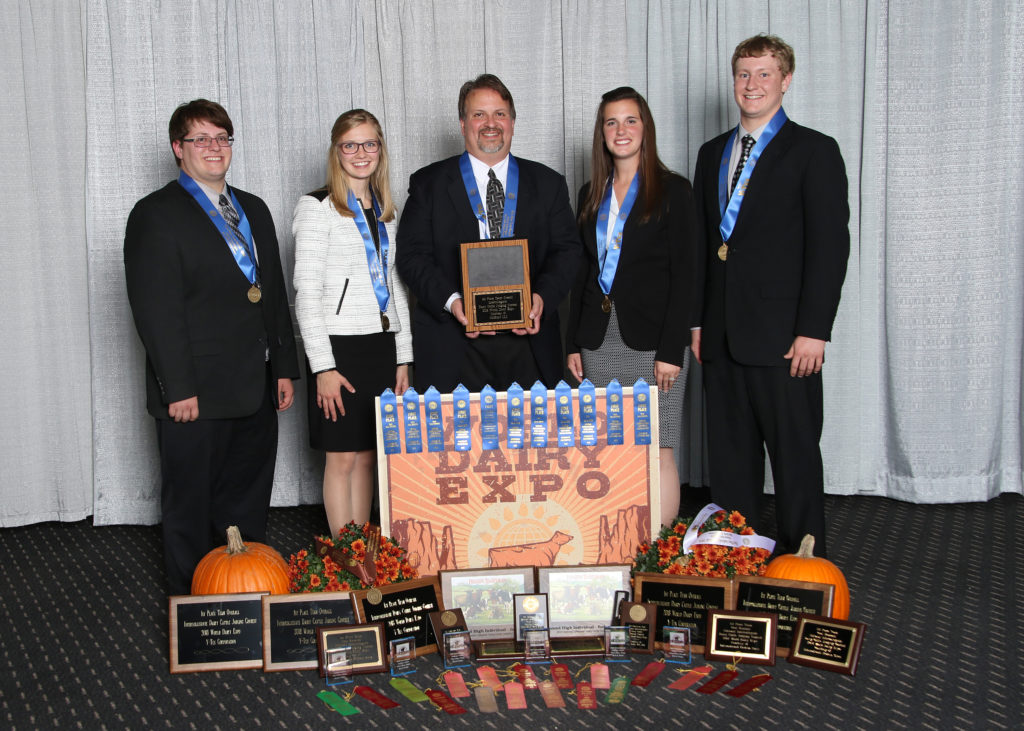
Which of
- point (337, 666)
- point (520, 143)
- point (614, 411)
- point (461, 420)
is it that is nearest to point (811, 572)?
point (614, 411)

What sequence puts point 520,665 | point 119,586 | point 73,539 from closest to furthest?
point 520,665, point 119,586, point 73,539

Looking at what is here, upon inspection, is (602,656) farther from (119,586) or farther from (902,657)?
(119,586)

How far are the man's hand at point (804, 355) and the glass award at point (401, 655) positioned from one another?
1.48 metres

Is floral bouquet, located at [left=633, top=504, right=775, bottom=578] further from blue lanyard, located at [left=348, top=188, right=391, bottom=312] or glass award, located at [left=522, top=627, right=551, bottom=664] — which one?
blue lanyard, located at [left=348, top=188, right=391, bottom=312]

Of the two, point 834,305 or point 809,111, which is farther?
point 809,111

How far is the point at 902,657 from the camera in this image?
251 cm

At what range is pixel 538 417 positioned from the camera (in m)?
2.75

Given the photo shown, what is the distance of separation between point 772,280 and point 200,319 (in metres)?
1.82

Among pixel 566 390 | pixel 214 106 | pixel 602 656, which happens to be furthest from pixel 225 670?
pixel 214 106

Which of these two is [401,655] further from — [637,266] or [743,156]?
[743,156]

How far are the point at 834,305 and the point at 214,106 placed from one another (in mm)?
2055

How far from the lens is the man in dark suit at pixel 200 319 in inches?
108

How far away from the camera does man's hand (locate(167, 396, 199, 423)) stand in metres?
2.78

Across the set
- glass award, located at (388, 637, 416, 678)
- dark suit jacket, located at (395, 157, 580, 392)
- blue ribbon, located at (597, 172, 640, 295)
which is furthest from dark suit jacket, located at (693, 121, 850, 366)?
glass award, located at (388, 637, 416, 678)
